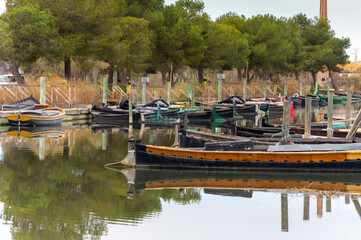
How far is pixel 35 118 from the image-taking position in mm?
33875

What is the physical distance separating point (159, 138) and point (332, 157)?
1320 cm

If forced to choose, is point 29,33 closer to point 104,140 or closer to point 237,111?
point 104,140

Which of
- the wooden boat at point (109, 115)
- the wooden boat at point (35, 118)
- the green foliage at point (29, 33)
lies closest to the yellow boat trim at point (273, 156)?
the wooden boat at point (35, 118)

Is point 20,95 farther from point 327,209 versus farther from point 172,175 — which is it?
point 327,209

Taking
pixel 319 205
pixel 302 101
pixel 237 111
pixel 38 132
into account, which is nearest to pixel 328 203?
pixel 319 205

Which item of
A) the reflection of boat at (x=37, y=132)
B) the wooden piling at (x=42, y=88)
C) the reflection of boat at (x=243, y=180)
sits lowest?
the reflection of boat at (x=243, y=180)

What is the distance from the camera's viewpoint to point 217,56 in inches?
2697

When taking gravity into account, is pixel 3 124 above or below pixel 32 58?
below

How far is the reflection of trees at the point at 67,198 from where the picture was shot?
12.1 meters

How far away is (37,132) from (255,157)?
17093 millimetres

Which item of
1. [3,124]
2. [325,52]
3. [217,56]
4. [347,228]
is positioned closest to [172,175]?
[347,228]

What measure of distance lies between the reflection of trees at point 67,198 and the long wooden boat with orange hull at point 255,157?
1480mm

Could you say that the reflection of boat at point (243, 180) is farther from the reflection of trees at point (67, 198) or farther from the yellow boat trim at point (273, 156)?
the reflection of trees at point (67, 198)

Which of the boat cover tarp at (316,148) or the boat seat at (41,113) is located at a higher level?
the boat seat at (41,113)
